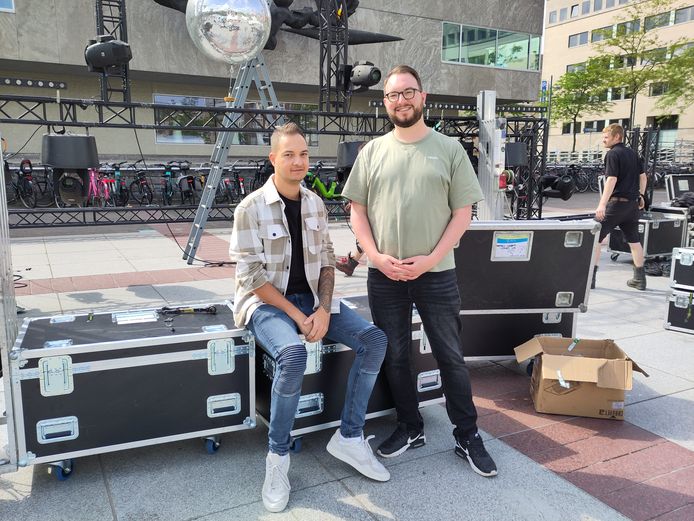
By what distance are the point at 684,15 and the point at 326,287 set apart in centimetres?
5640

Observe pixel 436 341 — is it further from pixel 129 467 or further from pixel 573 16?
pixel 573 16

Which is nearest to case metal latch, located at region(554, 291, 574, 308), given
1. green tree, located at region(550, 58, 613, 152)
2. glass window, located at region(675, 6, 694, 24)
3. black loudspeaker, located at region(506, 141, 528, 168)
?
black loudspeaker, located at region(506, 141, 528, 168)

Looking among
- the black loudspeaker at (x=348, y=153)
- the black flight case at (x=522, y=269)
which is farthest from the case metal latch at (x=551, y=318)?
the black loudspeaker at (x=348, y=153)

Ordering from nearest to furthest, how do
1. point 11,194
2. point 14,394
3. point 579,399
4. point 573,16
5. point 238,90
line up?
point 14,394
point 579,399
point 238,90
point 11,194
point 573,16

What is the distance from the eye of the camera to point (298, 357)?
8.50 feet

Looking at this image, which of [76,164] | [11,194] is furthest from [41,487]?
[11,194]

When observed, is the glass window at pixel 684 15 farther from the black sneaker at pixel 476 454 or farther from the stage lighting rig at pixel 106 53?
the black sneaker at pixel 476 454

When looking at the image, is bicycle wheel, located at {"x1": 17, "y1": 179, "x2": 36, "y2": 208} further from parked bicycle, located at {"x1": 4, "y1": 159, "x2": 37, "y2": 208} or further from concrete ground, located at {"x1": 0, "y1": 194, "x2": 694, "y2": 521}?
concrete ground, located at {"x1": 0, "y1": 194, "x2": 694, "y2": 521}

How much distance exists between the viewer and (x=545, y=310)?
13.5 ft

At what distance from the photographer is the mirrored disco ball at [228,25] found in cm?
574

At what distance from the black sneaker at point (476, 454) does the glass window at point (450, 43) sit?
64.3 feet

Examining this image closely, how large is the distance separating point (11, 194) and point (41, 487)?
13.5 m

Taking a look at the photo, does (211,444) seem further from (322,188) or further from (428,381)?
(322,188)

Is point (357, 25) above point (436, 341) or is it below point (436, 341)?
above
